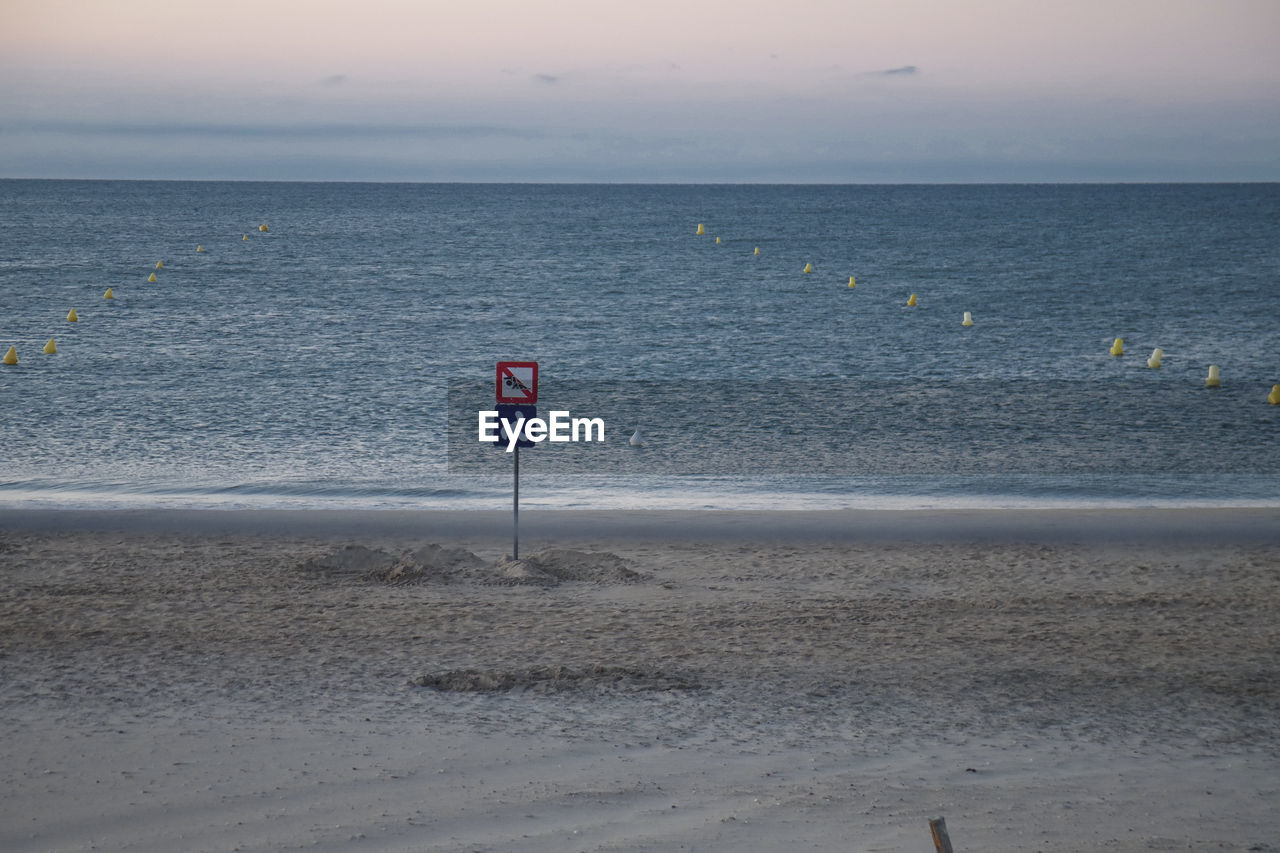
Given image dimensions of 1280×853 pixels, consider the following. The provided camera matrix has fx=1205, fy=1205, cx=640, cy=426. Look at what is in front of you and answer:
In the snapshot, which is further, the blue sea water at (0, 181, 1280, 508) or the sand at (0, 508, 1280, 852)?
the blue sea water at (0, 181, 1280, 508)

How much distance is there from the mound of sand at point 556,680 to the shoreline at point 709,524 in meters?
4.66

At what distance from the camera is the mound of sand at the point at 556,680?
26.8 feet

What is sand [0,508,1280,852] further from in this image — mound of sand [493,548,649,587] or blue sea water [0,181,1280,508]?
blue sea water [0,181,1280,508]

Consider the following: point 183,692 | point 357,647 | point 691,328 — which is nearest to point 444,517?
point 357,647

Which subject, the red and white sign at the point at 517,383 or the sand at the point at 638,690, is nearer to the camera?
the sand at the point at 638,690

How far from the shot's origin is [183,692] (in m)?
8.02

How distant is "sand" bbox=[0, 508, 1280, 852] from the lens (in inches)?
242

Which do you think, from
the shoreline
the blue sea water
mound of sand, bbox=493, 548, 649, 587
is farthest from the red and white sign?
the blue sea water

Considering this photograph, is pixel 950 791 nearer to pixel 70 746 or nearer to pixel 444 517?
pixel 70 746

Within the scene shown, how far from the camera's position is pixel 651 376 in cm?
3133

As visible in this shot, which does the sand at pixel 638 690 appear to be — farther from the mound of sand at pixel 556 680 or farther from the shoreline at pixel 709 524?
the shoreline at pixel 709 524

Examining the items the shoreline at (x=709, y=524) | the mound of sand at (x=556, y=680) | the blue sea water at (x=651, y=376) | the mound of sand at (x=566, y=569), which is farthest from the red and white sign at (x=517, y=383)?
the blue sea water at (x=651, y=376)

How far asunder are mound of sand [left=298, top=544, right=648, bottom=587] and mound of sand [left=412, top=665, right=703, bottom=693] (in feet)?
8.55

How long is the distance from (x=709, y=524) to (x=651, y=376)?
1761 cm
